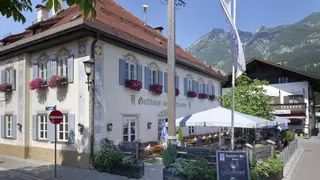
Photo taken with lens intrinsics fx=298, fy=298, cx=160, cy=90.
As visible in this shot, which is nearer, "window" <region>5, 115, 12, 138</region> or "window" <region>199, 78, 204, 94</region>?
"window" <region>5, 115, 12, 138</region>

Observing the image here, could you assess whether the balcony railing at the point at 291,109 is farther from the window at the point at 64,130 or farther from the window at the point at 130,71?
the window at the point at 64,130

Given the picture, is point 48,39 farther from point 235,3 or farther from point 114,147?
point 235,3

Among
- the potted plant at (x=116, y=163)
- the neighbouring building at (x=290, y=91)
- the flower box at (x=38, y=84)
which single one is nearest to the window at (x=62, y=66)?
the flower box at (x=38, y=84)

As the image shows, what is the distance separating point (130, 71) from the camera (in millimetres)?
14062

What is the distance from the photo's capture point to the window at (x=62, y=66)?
43.1 feet

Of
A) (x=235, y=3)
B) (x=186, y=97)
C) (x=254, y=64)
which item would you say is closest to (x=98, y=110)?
(x=235, y=3)

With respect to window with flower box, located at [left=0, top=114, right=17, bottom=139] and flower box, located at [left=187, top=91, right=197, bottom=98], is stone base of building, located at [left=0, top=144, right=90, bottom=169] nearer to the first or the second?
window with flower box, located at [left=0, top=114, right=17, bottom=139]

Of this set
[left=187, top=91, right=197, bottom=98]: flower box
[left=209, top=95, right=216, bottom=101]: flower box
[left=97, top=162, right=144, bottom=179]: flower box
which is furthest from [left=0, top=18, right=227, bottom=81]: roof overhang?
[left=209, top=95, right=216, bottom=101]: flower box

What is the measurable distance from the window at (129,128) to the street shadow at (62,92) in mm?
2809

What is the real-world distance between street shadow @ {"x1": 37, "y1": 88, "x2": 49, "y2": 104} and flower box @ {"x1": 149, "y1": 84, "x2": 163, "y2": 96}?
4.98 m

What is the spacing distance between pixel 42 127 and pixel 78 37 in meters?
4.90

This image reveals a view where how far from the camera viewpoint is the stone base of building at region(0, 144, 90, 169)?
12.0 metres

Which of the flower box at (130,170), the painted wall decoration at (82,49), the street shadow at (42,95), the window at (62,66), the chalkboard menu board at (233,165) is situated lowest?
the flower box at (130,170)

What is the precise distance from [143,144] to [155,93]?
2704mm
